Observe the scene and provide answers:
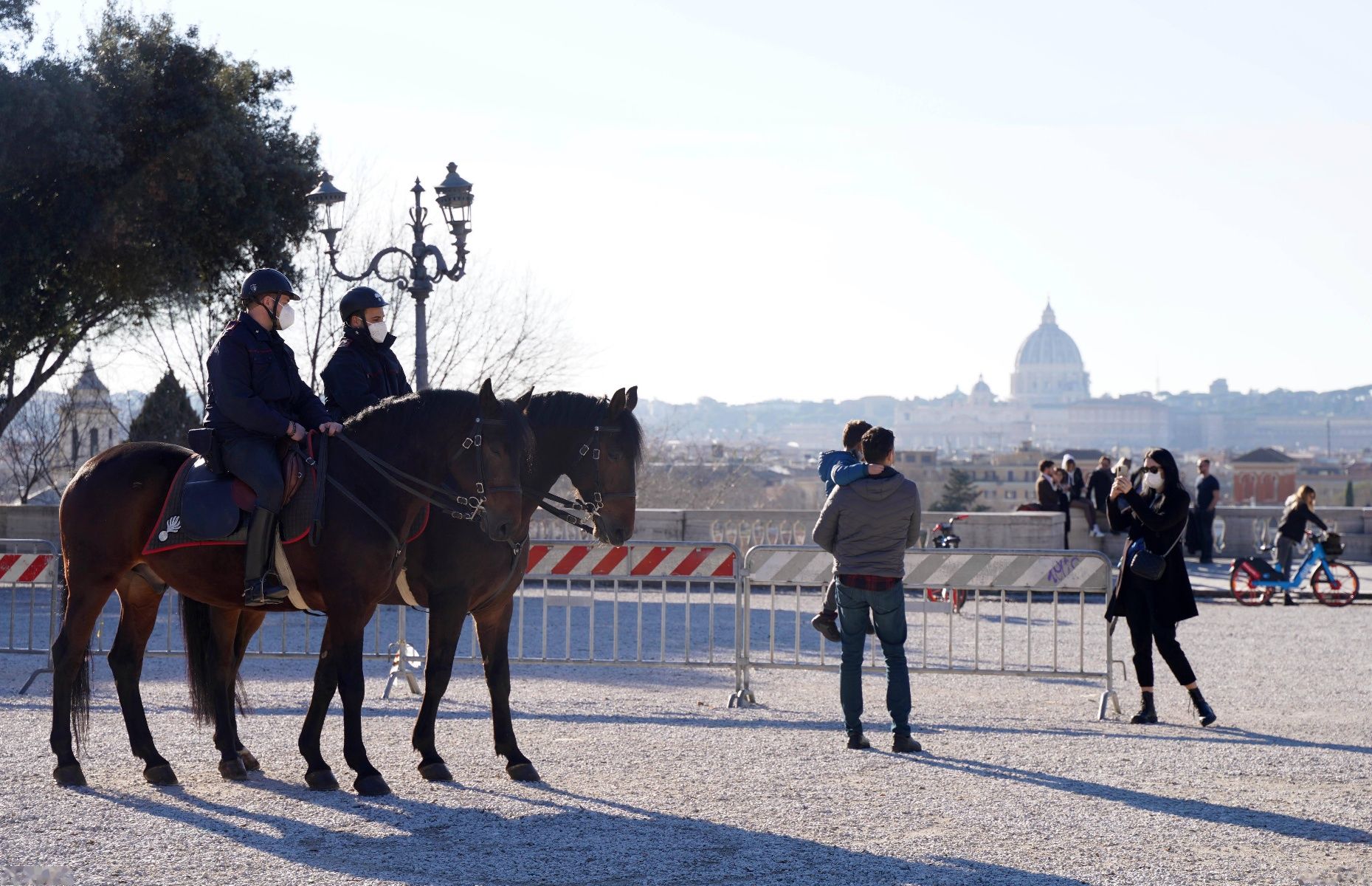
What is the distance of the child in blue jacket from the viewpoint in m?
9.78

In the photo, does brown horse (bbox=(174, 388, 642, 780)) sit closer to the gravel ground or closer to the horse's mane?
the horse's mane

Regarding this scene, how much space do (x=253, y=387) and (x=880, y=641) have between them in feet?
12.7

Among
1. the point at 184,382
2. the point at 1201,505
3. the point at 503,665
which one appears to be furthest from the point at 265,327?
the point at 184,382

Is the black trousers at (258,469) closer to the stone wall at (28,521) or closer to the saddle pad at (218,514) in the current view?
the saddle pad at (218,514)

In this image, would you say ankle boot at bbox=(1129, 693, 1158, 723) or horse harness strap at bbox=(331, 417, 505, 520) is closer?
horse harness strap at bbox=(331, 417, 505, 520)

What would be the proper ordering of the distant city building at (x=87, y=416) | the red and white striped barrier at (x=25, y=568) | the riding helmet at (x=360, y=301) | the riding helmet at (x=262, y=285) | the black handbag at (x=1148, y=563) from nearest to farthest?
the riding helmet at (x=262, y=285), the riding helmet at (x=360, y=301), the black handbag at (x=1148, y=563), the red and white striped barrier at (x=25, y=568), the distant city building at (x=87, y=416)

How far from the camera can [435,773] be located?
805 centimetres

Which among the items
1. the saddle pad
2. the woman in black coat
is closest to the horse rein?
the saddle pad

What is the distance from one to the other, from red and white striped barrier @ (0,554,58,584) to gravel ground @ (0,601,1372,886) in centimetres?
111

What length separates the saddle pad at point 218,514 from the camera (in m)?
7.68

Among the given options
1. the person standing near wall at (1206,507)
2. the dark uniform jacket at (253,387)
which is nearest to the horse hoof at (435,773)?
the dark uniform jacket at (253,387)

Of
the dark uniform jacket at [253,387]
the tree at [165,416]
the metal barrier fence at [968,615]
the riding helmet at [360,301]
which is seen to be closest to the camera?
the dark uniform jacket at [253,387]

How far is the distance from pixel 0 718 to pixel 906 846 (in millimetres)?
6442

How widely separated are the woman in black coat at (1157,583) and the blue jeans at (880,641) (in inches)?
80.2
